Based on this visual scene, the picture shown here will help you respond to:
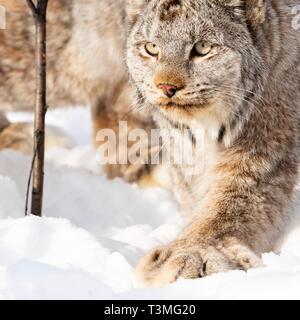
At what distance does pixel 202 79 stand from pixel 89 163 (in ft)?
9.08

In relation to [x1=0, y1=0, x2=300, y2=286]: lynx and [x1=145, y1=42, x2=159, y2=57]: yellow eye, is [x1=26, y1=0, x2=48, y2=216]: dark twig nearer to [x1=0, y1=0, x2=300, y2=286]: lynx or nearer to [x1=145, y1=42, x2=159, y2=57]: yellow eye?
[x1=0, y1=0, x2=300, y2=286]: lynx

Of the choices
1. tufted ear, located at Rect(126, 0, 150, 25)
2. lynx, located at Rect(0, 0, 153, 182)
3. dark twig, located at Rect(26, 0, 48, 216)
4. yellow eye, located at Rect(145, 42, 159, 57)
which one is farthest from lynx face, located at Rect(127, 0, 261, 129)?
lynx, located at Rect(0, 0, 153, 182)

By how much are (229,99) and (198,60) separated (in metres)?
0.23

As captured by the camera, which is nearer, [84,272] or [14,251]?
[84,272]

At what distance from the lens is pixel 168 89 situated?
11.9 ft

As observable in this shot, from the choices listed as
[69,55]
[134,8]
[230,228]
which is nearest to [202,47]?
[134,8]

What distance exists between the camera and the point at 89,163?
6.34 m

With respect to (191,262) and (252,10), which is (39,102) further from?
(191,262)

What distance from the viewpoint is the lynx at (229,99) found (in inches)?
145

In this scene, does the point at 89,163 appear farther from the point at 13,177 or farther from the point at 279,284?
the point at 279,284

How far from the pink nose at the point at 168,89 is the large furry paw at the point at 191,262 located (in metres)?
0.59

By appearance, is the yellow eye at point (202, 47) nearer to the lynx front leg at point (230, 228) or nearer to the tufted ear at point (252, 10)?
the tufted ear at point (252, 10)

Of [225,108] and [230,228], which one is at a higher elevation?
[225,108]
